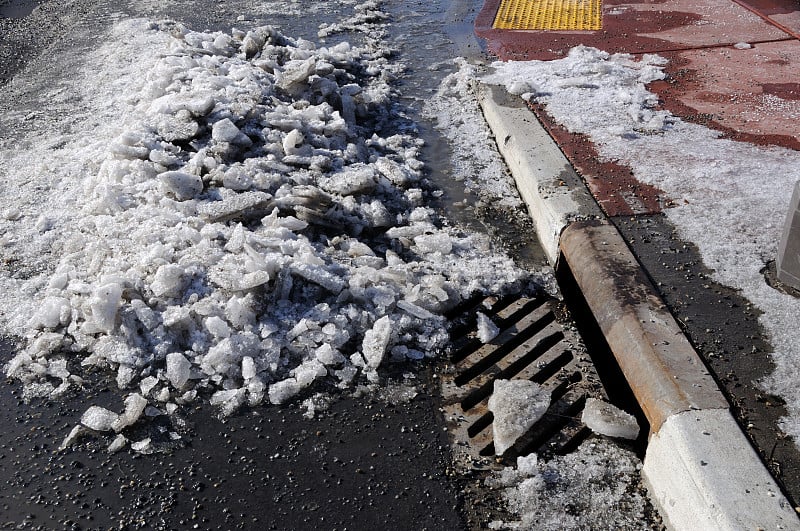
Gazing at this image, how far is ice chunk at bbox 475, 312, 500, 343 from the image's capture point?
345 cm

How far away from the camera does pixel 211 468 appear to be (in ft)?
9.36

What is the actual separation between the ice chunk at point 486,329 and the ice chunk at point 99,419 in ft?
5.61

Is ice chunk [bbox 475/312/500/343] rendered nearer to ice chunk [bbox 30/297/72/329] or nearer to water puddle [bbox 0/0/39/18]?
ice chunk [bbox 30/297/72/329]

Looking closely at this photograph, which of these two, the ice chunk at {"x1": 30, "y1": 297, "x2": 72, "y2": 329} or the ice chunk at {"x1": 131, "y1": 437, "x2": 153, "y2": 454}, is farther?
the ice chunk at {"x1": 30, "y1": 297, "x2": 72, "y2": 329}

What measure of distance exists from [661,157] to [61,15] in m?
7.59

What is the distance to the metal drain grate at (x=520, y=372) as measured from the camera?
2.95 m

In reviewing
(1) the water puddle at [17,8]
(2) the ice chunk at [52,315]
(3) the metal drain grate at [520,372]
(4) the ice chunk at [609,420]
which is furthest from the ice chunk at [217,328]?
(1) the water puddle at [17,8]

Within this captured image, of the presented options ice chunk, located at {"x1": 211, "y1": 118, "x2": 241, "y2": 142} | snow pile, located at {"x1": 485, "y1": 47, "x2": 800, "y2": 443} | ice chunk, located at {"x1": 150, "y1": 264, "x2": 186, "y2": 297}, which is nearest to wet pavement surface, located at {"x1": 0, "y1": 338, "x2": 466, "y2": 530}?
ice chunk, located at {"x1": 150, "y1": 264, "x2": 186, "y2": 297}

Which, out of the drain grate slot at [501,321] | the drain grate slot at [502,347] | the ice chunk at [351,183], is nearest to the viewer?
the drain grate slot at [502,347]

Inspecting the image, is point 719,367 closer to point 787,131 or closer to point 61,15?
point 787,131

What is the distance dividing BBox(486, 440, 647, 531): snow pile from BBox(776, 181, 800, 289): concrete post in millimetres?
1131

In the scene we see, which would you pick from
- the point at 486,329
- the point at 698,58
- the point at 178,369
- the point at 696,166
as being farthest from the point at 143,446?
the point at 698,58

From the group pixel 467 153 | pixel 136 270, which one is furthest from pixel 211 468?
pixel 467 153

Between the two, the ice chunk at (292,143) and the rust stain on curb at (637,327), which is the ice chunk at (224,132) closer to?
the ice chunk at (292,143)
